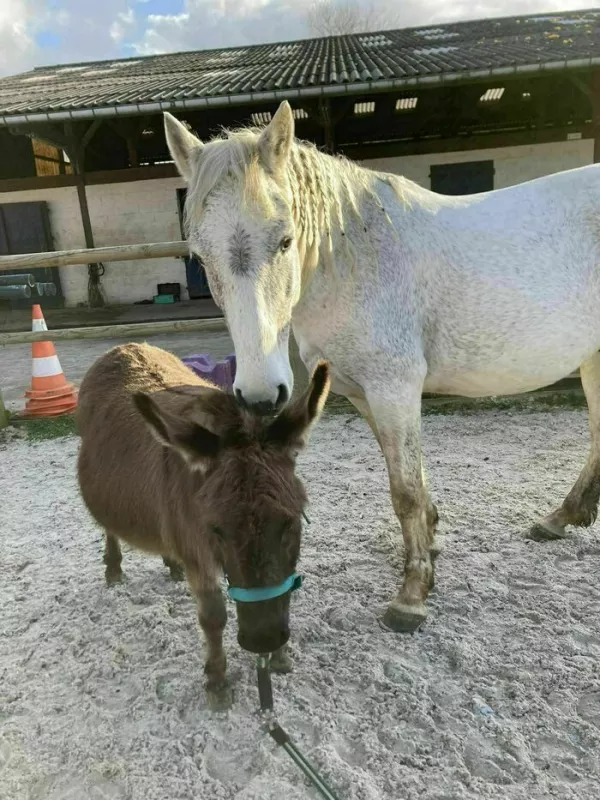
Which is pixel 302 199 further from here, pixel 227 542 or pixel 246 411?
pixel 227 542

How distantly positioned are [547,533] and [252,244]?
8.25 ft

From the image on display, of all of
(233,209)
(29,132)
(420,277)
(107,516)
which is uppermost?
(29,132)

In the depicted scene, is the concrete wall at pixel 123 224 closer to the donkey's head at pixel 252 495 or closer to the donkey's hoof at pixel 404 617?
the donkey's hoof at pixel 404 617

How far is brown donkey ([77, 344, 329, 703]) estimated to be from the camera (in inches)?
63.0

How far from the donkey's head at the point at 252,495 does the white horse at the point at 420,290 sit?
499mm

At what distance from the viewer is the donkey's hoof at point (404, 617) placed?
2525 millimetres

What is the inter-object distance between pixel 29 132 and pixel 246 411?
11853mm

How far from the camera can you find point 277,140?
202 centimetres

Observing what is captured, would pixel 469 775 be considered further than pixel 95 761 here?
No

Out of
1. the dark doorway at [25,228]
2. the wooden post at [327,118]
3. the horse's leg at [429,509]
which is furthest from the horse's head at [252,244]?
the dark doorway at [25,228]

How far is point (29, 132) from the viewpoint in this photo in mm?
10906

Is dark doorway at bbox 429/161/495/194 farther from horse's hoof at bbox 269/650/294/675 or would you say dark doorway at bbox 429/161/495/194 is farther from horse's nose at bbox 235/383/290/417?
horse's hoof at bbox 269/650/294/675

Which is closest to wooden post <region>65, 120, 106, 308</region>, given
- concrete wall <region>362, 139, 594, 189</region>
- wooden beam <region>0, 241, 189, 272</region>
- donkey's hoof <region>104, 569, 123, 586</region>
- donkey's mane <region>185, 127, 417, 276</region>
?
concrete wall <region>362, 139, 594, 189</region>

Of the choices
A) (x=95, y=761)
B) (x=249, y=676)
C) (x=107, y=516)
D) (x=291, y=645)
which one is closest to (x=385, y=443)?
(x=291, y=645)
